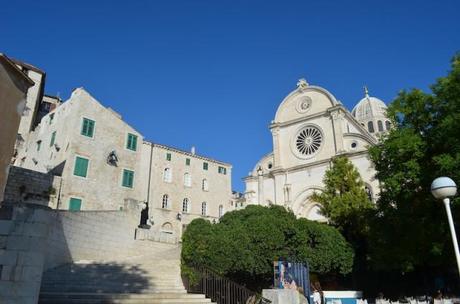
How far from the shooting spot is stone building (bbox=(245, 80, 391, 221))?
3419cm

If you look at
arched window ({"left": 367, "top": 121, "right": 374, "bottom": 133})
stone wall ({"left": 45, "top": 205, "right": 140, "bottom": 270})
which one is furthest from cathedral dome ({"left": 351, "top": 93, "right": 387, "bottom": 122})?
stone wall ({"left": 45, "top": 205, "right": 140, "bottom": 270})

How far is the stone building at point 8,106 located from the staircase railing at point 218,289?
6.96 meters

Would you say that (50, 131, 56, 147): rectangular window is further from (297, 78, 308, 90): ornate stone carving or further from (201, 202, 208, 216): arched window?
(297, 78, 308, 90): ornate stone carving

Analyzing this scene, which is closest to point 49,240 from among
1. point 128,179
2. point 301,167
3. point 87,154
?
point 87,154

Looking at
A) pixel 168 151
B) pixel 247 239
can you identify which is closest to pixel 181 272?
pixel 247 239

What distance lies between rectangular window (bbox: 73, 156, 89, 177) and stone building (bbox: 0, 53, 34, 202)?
1552 centimetres

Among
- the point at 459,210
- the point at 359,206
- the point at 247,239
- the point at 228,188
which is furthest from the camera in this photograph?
the point at 228,188

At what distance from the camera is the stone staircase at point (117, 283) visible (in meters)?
9.02

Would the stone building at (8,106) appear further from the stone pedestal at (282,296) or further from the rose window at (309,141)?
the rose window at (309,141)

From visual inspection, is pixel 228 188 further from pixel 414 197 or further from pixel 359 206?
pixel 414 197

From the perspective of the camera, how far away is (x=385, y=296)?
2041cm

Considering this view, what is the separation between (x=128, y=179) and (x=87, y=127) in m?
4.43

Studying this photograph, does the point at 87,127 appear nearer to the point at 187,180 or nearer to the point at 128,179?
the point at 128,179

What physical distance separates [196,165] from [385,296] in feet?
61.3
